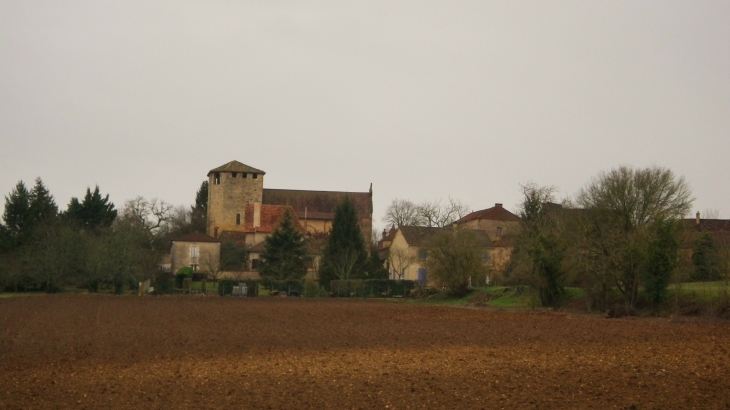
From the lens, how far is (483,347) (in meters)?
21.4

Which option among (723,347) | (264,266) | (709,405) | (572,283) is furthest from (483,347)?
(264,266)

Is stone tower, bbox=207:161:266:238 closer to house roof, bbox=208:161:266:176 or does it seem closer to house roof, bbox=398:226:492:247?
house roof, bbox=208:161:266:176

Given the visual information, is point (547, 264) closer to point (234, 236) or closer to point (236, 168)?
point (234, 236)

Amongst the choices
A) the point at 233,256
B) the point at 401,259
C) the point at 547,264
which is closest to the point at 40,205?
the point at 233,256

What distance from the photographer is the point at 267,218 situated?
320 ft

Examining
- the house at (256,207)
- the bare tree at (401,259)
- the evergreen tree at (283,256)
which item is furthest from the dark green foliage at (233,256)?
the bare tree at (401,259)

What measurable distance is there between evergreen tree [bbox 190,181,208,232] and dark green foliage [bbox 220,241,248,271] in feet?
72.3

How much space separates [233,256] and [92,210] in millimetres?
16600

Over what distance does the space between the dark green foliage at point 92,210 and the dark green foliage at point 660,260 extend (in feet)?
212

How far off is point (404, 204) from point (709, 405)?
100 metres

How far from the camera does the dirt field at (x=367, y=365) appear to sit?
43.6 feet

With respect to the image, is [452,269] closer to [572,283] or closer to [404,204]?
[572,283]

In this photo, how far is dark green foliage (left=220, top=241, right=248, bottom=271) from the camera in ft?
283

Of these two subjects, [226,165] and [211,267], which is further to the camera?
[226,165]
